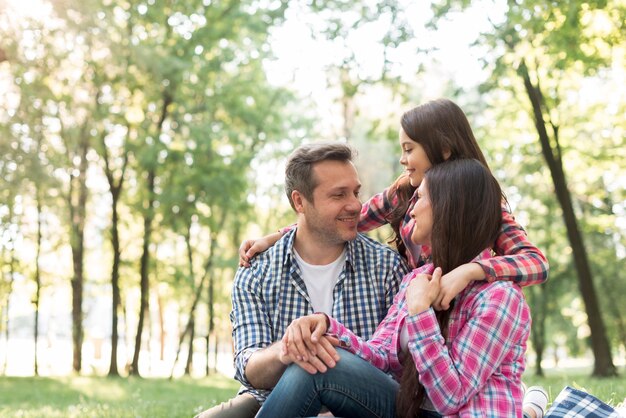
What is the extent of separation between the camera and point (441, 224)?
344 centimetres

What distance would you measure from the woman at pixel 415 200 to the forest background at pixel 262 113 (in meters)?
5.47

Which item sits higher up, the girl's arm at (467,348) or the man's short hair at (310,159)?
the man's short hair at (310,159)

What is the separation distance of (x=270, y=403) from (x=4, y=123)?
13843mm

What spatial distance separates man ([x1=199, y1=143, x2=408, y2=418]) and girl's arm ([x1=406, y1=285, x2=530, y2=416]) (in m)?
1.28

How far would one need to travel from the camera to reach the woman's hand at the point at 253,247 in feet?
15.8

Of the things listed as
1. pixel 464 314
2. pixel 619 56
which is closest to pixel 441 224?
pixel 464 314

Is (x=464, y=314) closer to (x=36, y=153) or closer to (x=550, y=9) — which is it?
(x=550, y=9)

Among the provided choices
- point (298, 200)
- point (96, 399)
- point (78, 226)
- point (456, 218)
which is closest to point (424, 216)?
point (456, 218)

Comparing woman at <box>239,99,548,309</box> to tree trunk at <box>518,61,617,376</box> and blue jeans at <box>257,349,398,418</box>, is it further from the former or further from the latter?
tree trunk at <box>518,61,617,376</box>

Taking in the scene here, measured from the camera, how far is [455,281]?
10.8ft

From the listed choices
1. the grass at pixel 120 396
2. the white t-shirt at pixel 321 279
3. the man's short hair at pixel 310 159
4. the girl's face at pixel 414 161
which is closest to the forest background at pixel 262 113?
the grass at pixel 120 396

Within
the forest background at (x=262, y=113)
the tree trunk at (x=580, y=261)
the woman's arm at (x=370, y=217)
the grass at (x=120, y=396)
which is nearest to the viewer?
the woman's arm at (x=370, y=217)

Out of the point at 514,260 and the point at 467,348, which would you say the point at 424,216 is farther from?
the point at 467,348

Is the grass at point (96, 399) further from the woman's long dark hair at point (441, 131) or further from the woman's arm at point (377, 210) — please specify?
the woman's long dark hair at point (441, 131)
